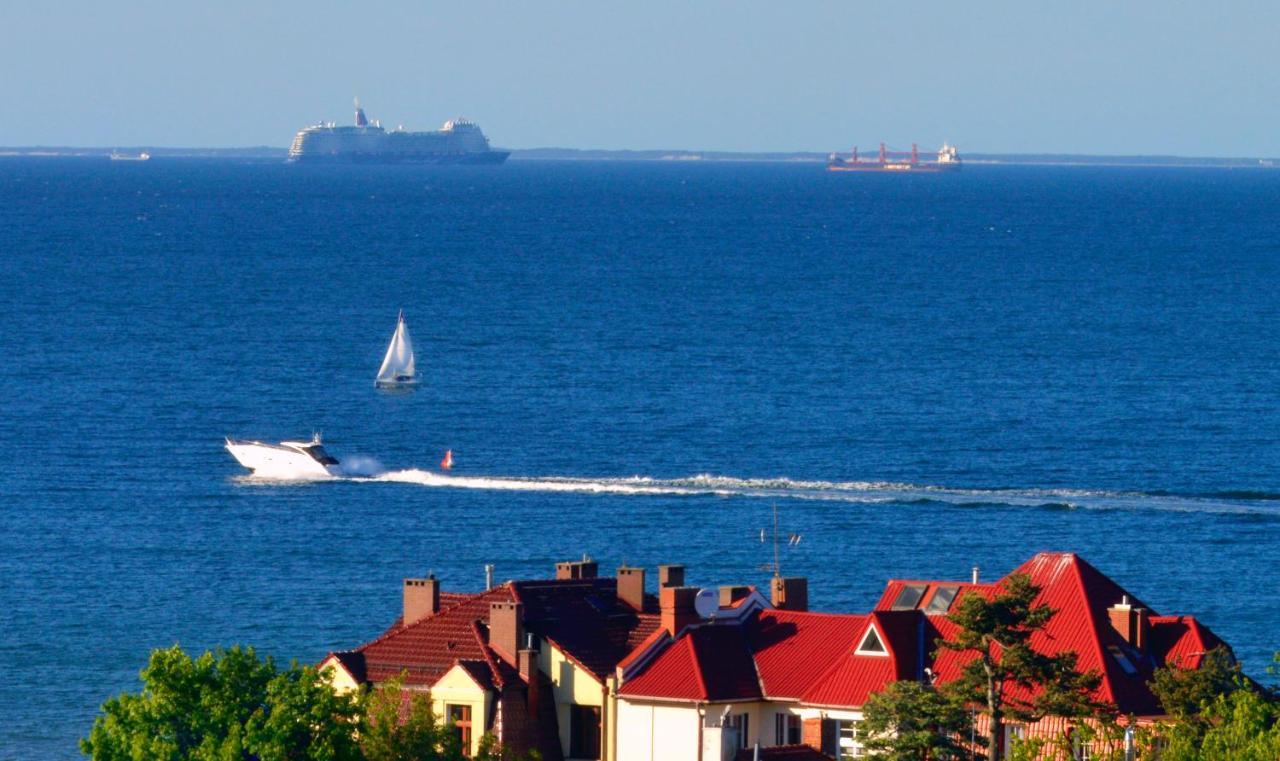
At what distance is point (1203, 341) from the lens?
180500 mm

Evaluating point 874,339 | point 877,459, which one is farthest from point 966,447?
point 874,339

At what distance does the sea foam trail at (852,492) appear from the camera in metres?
109

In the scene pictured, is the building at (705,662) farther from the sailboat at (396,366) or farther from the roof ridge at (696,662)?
the sailboat at (396,366)

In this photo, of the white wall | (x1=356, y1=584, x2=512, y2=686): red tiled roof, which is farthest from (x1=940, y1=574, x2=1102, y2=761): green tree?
(x1=356, y1=584, x2=512, y2=686): red tiled roof

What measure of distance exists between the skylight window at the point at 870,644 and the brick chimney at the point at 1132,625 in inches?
170

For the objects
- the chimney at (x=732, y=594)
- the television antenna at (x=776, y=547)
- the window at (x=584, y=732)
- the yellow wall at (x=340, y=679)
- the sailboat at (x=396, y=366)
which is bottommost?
the sailboat at (x=396, y=366)

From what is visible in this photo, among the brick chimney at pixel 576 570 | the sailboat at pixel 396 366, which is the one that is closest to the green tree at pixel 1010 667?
the brick chimney at pixel 576 570

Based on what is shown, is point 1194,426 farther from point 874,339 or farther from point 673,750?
point 673,750

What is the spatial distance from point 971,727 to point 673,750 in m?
5.73

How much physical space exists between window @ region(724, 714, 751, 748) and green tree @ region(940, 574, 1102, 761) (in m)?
4.77

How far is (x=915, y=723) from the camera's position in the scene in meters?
43.4

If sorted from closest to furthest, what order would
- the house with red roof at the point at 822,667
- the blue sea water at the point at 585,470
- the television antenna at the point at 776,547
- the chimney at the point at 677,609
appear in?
the house with red roof at the point at 822,667 < the chimney at the point at 677,609 < the television antenna at the point at 776,547 < the blue sea water at the point at 585,470

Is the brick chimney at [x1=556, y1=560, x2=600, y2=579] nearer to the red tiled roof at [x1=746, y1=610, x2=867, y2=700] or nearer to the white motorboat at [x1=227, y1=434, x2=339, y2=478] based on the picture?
the red tiled roof at [x1=746, y1=610, x2=867, y2=700]

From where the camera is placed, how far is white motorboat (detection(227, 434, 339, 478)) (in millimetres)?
119125
